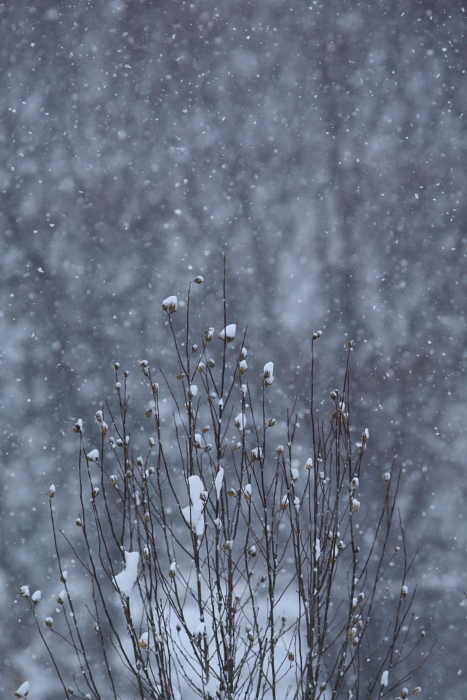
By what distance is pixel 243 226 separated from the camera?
296 cm

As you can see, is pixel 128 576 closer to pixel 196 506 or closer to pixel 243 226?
pixel 196 506

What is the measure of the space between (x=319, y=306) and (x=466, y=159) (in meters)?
1.12

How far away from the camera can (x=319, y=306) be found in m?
2.95

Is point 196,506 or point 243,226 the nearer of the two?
point 196,506

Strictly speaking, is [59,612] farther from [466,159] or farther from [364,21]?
[364,21]

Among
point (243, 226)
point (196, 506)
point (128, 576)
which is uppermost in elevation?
point (243, 226)

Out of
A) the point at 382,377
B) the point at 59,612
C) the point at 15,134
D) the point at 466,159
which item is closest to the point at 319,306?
the point at 382,377

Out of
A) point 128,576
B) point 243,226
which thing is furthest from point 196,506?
point 243,226

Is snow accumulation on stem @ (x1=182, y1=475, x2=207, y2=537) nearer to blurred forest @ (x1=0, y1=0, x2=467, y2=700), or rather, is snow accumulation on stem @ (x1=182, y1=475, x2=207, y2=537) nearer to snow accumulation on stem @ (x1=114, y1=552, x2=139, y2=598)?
snow accumulation on stem @ (x1=114, y1=552, x2=139, y2=598)

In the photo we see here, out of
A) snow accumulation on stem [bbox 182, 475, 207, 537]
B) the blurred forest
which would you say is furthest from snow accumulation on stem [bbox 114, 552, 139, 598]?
the blurred forest

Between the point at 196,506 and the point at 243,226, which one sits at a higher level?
the point at 243,226

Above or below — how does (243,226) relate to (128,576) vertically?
above

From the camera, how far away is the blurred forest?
2.93 metres

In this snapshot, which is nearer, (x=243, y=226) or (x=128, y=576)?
(x=128, y=576)
